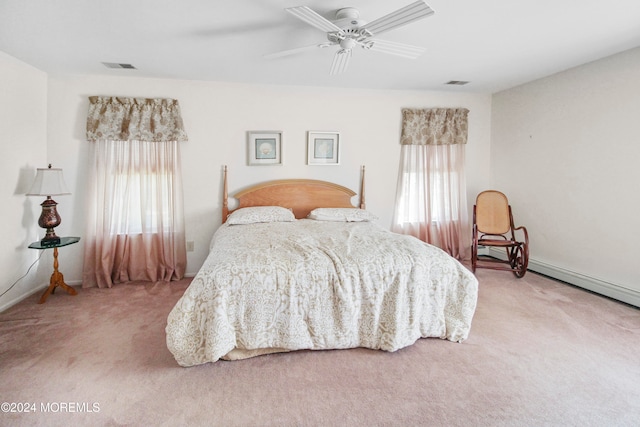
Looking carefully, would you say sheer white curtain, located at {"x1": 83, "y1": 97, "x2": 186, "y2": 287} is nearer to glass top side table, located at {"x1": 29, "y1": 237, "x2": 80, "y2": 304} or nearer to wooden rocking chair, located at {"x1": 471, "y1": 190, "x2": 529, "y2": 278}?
glass top side table, located at {"x1": 29, "y1": 237, "x2": 80, "y2": 304}

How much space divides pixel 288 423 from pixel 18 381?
5.38ft

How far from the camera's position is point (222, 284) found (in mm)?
1989

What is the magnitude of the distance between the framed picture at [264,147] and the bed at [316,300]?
1.57 meters

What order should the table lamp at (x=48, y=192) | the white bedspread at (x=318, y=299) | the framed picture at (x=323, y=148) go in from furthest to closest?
the framed picture at (x=323, y=148) → the table lamp at (x=48, y=192) → the white bedspread at (x=318, y=299)

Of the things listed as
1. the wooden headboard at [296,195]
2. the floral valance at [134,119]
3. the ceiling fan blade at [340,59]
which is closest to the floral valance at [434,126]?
the wooden headboard at [296,195]

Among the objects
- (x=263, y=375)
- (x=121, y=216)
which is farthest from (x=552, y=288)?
(x=121, y=216)

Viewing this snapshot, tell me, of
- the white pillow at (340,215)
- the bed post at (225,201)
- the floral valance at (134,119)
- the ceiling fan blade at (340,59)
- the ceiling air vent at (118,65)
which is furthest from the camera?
the bed post at (225,201)

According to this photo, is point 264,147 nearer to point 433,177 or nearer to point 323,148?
point 323,148

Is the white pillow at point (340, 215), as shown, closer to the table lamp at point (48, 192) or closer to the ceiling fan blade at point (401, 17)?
the ceiling fan blade at point (401, 17)

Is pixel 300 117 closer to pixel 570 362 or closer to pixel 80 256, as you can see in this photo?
pixel 80 256

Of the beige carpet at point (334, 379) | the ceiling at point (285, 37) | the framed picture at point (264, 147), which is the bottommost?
the beige carpet at point (334, 379)

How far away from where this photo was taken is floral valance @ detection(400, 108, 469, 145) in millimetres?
4172

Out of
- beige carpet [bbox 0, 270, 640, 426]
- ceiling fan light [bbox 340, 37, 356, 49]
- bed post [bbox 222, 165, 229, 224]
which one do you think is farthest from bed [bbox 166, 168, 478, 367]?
ceiling fan light [bbox 340, 37, 356, 49]

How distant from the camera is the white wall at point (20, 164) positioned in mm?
2850
